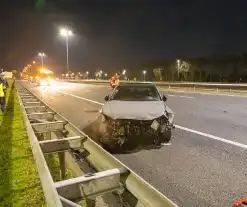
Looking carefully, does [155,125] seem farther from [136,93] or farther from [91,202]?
[91,202]

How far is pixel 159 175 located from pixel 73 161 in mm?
1599

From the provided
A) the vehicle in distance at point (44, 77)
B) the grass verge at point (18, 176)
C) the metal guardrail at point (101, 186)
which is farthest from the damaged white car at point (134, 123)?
the vehicle in distance at point (44, 77)

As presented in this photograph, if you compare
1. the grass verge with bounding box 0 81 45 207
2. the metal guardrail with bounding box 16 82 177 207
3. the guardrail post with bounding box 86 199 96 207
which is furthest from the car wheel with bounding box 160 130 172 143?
the guardrail post with bounding box 86 199 96 207

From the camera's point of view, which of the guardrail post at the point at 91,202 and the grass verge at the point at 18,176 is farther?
the grass verge at the point at 18,176

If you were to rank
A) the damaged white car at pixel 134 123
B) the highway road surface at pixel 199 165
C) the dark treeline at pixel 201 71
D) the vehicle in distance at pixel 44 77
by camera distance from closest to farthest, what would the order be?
1. the highway road surface at pixel 199 165
2. the damaged white car at pixel 134 123
3. the vehicle in distance at pixel 44 77
4. the dark treeline at pixel 201 71

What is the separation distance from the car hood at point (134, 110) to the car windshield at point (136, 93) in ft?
1.94

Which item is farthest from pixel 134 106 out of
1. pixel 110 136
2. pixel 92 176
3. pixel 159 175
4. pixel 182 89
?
pixel 182 89

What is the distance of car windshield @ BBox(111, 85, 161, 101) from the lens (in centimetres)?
884

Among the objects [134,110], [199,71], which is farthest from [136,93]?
[199,71]

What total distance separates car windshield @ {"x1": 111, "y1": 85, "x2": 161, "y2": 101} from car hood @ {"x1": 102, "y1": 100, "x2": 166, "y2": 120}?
0.59m

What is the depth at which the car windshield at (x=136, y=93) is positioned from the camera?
8.84 metres

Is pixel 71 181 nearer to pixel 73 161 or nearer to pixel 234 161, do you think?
pixel 73 161

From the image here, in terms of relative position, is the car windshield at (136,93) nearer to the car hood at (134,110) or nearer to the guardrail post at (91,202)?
the car hood at (134,110)

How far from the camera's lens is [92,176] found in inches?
120
